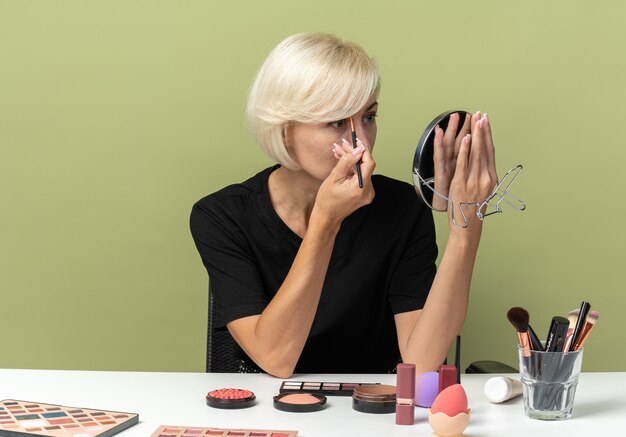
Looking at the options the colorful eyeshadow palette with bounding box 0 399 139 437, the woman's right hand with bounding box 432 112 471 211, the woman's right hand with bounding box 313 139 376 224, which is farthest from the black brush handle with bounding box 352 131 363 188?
the colorful eyeshadow palette with bounding box 0 399 139 437

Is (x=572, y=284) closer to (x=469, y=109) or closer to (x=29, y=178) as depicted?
(x=469, y=109)

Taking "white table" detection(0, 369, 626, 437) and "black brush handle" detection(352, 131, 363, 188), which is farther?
"black brush handle" detection(352, 131, 363, 188)

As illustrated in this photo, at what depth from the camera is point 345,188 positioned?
1.42 meters

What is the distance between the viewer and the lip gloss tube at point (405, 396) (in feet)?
3.49

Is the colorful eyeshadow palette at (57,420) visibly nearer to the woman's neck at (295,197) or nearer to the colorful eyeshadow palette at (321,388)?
the colorful eyeshadow palette at (321,388)

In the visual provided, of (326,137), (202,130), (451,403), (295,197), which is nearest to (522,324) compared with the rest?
(451,403)

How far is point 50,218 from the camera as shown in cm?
202

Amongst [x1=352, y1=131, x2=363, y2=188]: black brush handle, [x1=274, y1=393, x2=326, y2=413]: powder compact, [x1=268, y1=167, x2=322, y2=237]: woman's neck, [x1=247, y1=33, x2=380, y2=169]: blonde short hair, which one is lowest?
[x1=274, y1=393, x2=326, y2=413]: powder compact

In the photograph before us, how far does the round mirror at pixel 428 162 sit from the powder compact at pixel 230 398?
0.43m

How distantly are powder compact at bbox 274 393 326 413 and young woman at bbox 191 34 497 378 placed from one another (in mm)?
192

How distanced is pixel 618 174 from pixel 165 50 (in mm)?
1101

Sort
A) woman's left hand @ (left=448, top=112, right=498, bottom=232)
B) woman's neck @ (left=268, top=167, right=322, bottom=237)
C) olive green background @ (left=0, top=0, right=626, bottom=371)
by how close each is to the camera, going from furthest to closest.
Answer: olive green background @ (left=0, top=0, right=626, bottom=371), woman's neck @ (left=268, top=167, right=322, bottom=237), woman's left hand @ (left=448, top=112, right=498, bottom=232)

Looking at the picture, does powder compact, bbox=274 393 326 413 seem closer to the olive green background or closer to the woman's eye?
the woman's eye

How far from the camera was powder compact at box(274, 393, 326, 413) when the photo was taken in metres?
1.12
